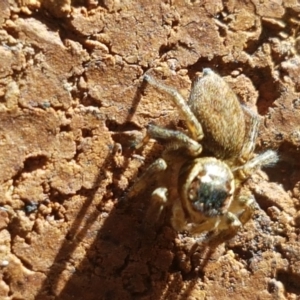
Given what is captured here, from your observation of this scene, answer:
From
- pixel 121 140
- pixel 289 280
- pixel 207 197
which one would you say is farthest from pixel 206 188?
pixel 289 280

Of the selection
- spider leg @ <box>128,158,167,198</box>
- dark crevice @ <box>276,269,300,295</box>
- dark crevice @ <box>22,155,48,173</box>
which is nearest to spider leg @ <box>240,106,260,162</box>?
spider leg @ <box>128,158,167,198</box>

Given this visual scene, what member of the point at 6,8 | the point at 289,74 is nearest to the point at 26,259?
the point at 6,8

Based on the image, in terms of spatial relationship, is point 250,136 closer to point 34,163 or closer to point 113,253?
point 113,253

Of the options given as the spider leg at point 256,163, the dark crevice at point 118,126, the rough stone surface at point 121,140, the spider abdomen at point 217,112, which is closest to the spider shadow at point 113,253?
the rough stone surface at point 121,140

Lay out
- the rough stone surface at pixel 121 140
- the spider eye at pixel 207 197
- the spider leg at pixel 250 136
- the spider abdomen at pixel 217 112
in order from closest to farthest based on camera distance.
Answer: the rough stone surface at pixel 121 140 → the spider eye at pixel 207 197 → the spider abdomen at pixel 217 112 → the spider leg at pixel 250 136

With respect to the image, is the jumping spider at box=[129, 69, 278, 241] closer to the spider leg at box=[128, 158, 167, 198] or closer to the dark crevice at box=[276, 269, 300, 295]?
the spider leg at box=[128, 158, 167, 198]

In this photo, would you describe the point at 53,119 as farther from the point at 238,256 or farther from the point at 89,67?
the point at 238,256

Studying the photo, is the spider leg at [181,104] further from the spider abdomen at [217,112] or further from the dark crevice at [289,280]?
the dark crevice at [289,280]
